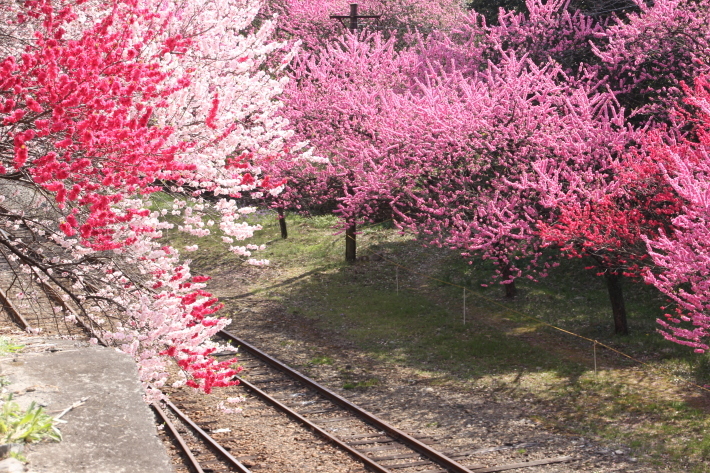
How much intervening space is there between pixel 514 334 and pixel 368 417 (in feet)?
20.1

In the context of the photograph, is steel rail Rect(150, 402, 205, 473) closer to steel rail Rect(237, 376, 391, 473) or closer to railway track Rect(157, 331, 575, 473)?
railway track Rect(157, 331, 575, 473)

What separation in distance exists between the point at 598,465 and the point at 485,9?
22.1m

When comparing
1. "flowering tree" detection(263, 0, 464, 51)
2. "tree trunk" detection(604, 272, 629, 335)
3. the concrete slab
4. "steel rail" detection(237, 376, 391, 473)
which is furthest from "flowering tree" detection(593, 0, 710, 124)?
"flowering tree" detection(263, 0, 464, 51)

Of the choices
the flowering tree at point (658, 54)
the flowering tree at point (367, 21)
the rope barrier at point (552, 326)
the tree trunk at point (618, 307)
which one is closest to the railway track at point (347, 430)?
the rope barrier at point (552, 326)

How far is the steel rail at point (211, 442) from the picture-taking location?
12.1m

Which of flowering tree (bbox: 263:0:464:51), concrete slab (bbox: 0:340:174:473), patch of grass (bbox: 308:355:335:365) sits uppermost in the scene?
flowering tree (bbox: 263:0:464:51)

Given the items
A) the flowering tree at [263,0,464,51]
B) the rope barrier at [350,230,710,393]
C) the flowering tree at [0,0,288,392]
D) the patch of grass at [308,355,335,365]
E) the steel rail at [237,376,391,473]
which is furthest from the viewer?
the flowering tree at [263,0,464,51]

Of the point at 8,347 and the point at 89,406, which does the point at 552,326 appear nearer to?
the point at 8,347

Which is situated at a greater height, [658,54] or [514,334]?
[658,54]

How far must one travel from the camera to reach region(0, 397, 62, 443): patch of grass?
5.61 meters

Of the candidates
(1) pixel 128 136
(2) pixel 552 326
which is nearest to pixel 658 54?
(2) pixel 552 326

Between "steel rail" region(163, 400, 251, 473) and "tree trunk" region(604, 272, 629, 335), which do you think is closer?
"steel rail" region(163, 400, 251, 473)

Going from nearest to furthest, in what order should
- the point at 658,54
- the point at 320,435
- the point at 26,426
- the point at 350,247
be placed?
the point at 26,426 → the point at 320,435 → the point at 658,54 → the point at 350,247

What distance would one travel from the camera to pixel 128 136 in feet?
23.5
